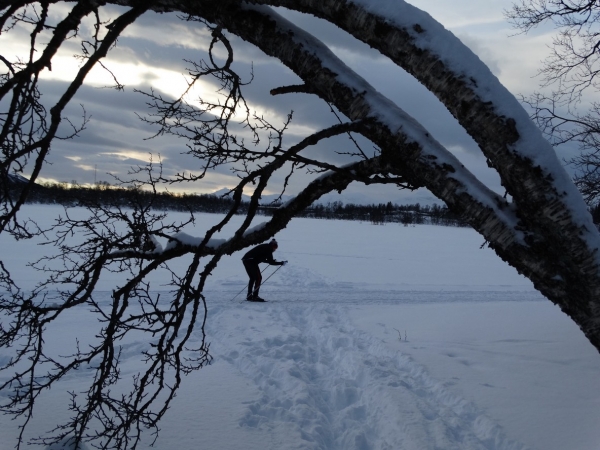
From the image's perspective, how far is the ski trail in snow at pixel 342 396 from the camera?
4.36 meters

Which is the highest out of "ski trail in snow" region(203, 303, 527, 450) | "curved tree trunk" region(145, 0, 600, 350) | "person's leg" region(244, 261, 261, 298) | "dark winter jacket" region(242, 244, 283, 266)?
"curved tree trunk" region(145, 0, 600, 350)

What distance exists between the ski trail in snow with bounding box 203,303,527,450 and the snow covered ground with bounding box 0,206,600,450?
0.02 m

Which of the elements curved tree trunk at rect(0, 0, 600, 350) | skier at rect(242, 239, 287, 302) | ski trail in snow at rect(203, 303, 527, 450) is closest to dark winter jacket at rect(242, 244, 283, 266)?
skier at rect(242, 239, 287, 302)

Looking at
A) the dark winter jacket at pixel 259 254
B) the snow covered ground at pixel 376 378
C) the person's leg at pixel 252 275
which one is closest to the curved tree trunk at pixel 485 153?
the snow covered ground at pixel 376 378

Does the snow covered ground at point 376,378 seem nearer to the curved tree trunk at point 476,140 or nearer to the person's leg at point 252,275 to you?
the person's leg at point 252,275

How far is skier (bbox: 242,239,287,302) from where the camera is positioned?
10.2 metres

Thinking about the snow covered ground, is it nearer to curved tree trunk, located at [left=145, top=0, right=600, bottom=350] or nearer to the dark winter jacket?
the dark winter jacket

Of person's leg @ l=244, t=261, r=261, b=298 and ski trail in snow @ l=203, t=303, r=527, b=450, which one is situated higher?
ski trail in snow @ l=203, t=303, r=527, b=450

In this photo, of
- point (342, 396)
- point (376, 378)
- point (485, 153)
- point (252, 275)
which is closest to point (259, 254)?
point (252, 275)

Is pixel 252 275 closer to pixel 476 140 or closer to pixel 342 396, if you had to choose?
pixel 342 396

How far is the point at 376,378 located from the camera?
19.1 ft

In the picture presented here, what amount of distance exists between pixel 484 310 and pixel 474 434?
705 centimetres

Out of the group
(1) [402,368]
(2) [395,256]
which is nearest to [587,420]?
(1) [402,368]

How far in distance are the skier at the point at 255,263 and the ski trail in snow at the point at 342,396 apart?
2.05 metres
